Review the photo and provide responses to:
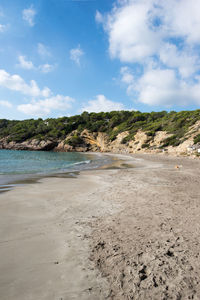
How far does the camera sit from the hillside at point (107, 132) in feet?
154

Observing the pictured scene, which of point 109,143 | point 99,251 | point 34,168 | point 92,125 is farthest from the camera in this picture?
point 92,125

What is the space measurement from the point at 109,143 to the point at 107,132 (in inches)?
341

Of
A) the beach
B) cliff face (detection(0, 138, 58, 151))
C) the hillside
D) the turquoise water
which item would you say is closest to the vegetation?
the hillside

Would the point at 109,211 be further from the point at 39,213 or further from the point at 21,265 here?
the point at 21,265

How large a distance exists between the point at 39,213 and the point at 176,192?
5714mm

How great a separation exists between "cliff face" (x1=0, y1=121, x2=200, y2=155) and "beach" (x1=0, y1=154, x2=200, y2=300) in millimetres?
33603

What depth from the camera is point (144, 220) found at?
4.30 metres

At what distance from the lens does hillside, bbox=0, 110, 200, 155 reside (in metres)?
46.8

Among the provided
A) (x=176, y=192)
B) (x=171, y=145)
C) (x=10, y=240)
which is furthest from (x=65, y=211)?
(x=171, y=145)

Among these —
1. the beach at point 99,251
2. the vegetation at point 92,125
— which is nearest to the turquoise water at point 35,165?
the beach at point 99,251

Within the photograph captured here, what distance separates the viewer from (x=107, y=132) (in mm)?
70500

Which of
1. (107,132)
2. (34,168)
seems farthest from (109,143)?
(34,168)

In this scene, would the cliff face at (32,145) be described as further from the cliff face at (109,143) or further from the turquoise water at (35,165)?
the turquoise water at (35,165)

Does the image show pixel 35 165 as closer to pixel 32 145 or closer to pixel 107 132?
pixel 107 132
